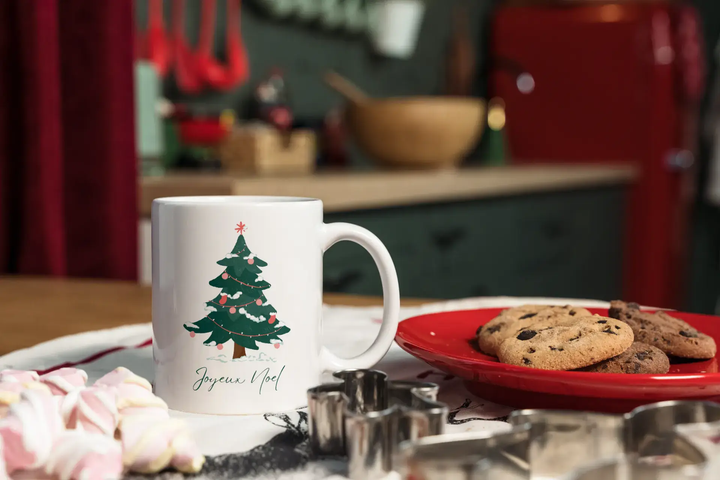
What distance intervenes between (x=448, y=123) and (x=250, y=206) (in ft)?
5.43

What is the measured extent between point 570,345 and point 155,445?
25 centimetres

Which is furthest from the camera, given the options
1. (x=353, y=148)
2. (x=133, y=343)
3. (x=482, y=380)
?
(x=353, y=148)

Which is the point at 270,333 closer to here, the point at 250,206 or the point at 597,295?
the point at 250,206

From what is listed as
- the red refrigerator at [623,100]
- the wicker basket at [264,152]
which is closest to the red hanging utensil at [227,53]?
the wicker basket at [264,152]

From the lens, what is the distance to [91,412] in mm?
A: 381

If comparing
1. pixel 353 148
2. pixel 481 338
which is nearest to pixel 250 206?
pixel 481 338

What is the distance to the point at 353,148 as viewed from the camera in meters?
2.86

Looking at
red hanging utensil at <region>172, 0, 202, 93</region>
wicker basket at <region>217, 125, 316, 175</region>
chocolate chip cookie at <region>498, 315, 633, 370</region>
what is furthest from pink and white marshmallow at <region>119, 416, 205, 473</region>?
red hanging utensil at <region>172, 0, 202, 93</region>

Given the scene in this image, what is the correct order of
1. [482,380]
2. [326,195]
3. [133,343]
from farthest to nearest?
[326,195], [133,343], [482,380]

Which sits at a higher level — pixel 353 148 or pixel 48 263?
pixel 353 148

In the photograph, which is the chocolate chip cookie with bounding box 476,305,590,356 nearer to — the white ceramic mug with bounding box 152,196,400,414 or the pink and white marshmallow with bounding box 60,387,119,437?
the white ceramic mug with bounding box 152,196,400,414

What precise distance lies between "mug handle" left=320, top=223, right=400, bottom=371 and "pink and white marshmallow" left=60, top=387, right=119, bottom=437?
0.17m

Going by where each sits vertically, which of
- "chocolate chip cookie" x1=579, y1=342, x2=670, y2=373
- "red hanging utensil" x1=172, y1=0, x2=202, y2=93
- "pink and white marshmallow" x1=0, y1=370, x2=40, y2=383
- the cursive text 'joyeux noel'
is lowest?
the cursive text 'joyeux noel'

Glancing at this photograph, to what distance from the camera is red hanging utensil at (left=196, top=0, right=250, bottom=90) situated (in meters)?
2.17
